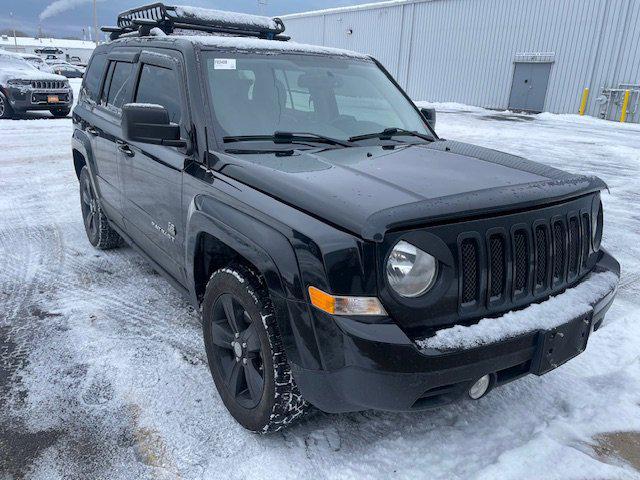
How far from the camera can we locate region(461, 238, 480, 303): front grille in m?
2.03

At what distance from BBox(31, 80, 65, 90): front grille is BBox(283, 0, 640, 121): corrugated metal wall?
19.3 m

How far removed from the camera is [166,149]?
3.15 meters

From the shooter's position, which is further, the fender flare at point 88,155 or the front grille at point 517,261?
the fender flare at point 88,155

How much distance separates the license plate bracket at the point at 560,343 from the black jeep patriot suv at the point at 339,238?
0.04ft

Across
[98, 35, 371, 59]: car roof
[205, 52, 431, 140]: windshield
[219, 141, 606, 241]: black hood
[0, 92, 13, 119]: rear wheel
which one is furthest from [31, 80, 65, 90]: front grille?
[219, 141, 606, 241]: black hood

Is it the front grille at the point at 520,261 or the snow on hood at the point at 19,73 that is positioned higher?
the snow on hood at the point at 19,73

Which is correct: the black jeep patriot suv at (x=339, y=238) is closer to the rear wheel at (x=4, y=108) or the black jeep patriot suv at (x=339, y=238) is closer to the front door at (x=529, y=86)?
the rear wheel at (x=4, y=108)

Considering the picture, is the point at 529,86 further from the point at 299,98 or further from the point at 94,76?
the point at 299,98

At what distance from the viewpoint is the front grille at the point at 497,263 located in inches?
82.6

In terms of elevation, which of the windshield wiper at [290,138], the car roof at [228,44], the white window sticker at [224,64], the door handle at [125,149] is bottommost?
the door handle at [125,149]

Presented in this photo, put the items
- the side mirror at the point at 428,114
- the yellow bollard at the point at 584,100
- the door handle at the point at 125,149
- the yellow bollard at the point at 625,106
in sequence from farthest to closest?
1. the yellow bollard at the point at 584,100
2. the yellow bollard at the point at 625,106
3. the side mirror at the point at 428,114
4. the door handle at the point at 125,149

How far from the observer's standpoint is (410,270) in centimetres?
199

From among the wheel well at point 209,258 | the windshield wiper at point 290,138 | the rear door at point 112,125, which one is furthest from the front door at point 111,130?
the wheel well at point 209,258

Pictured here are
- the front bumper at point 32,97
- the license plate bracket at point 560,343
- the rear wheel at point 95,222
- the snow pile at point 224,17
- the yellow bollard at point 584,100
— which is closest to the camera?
the license plate bracket at point 560,343
